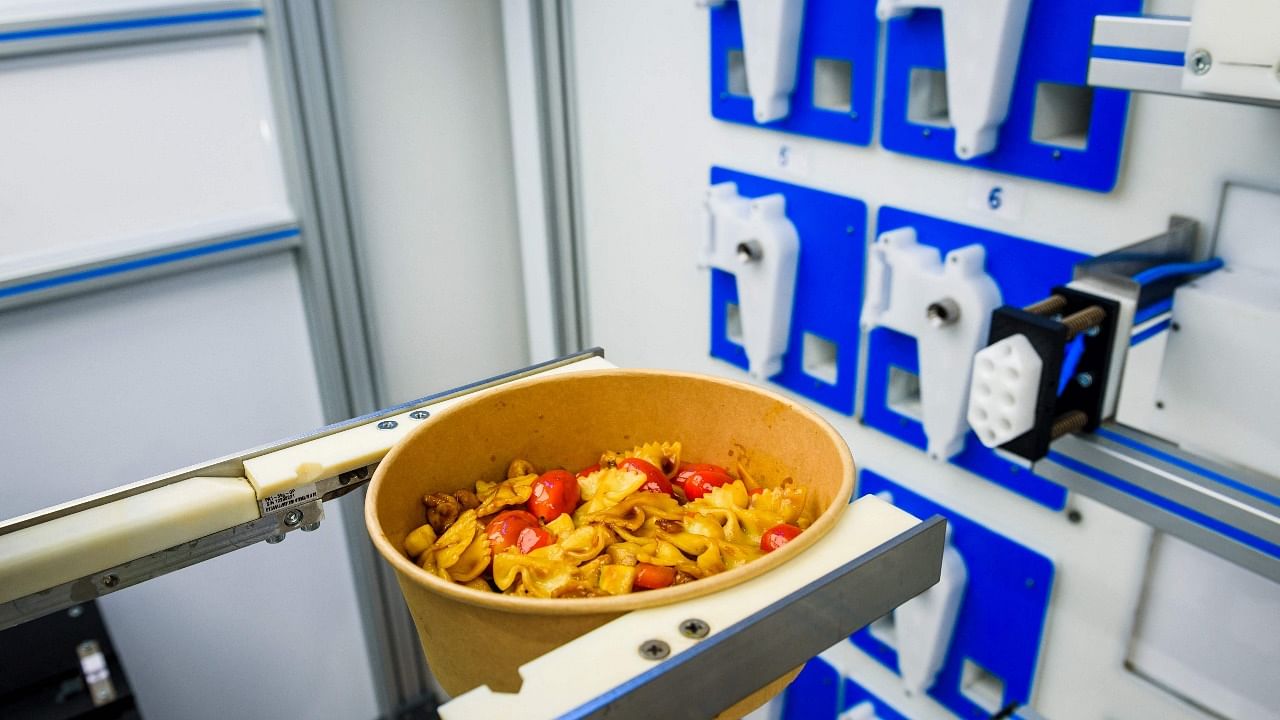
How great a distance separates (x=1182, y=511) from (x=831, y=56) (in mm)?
778

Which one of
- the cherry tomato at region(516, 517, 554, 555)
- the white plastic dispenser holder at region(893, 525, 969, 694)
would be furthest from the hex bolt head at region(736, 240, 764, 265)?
the cherry tomato at region(516, 517, 554, 555)

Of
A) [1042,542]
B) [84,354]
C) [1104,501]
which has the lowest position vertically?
[1042,542]

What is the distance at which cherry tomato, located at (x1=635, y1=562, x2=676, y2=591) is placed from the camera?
64 cm

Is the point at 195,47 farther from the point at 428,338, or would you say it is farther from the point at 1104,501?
the point at 1104,501

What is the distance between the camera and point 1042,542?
125 cm

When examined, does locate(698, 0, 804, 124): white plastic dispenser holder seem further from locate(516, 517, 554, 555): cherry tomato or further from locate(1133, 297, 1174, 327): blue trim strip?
locate(516, 517, 554, 555): cherry tomato

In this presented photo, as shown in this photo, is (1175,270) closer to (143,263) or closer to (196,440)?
(143,263)

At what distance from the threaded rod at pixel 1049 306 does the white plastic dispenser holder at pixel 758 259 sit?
0.69 metres

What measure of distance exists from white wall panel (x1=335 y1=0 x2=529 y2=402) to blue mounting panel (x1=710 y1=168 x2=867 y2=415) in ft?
2.05

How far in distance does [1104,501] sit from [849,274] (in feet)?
2.12

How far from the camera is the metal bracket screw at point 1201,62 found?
714mm

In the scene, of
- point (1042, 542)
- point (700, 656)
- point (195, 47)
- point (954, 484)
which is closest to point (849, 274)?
point (954, 484)

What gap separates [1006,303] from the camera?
119 cm

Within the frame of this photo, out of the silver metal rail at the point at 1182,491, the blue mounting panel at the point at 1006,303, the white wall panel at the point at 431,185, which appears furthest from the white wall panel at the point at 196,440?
the silver metal rail at the point at 1182,491
